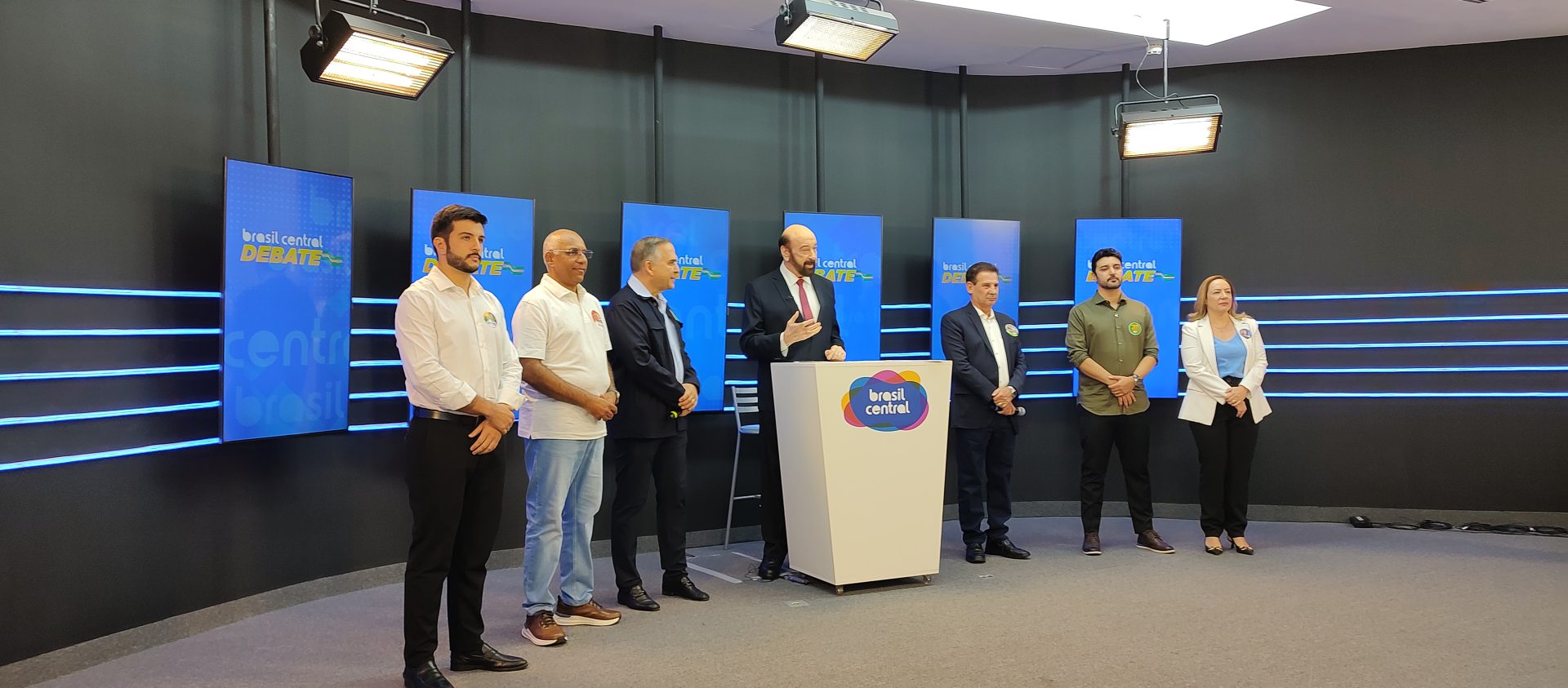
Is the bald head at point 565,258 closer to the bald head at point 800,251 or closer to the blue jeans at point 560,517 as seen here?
the blue jeans at point 560,517

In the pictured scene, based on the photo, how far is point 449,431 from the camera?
317cm

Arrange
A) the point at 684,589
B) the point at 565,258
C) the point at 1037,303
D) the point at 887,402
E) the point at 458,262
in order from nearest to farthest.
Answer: the point at 458,262 → the point at 565,258 → the point at 684,589 → the point at 887,402 → the point at 1037,303

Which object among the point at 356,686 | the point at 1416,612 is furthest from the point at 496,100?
the point at 1416,612

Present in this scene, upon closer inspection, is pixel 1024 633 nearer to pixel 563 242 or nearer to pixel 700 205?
pixel 563 242

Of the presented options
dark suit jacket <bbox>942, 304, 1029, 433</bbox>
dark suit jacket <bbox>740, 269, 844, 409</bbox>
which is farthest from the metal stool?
dark suit jacket <bbox>942, 304, 1029, 433</bbox>

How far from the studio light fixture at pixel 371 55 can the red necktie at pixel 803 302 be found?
1.86m

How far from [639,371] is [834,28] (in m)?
1.82

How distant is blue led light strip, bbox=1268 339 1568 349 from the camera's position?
646 centimetres

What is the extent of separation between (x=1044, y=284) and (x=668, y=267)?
3.60 meters

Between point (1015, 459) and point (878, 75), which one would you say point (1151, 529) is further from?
point (878, 75)

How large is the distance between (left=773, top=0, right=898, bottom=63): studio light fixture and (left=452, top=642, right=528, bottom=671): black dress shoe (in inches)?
116

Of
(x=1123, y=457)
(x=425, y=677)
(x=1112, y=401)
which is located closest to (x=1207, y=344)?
(x=1112, y=401)

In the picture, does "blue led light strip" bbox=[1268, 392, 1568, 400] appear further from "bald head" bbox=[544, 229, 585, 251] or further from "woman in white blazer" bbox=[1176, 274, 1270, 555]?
"bald head" bbox=[544, 229, 585, 251]

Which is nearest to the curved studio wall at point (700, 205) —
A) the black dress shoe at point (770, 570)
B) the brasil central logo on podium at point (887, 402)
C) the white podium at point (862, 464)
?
Result: the black dress shoe at point (770, 570)
